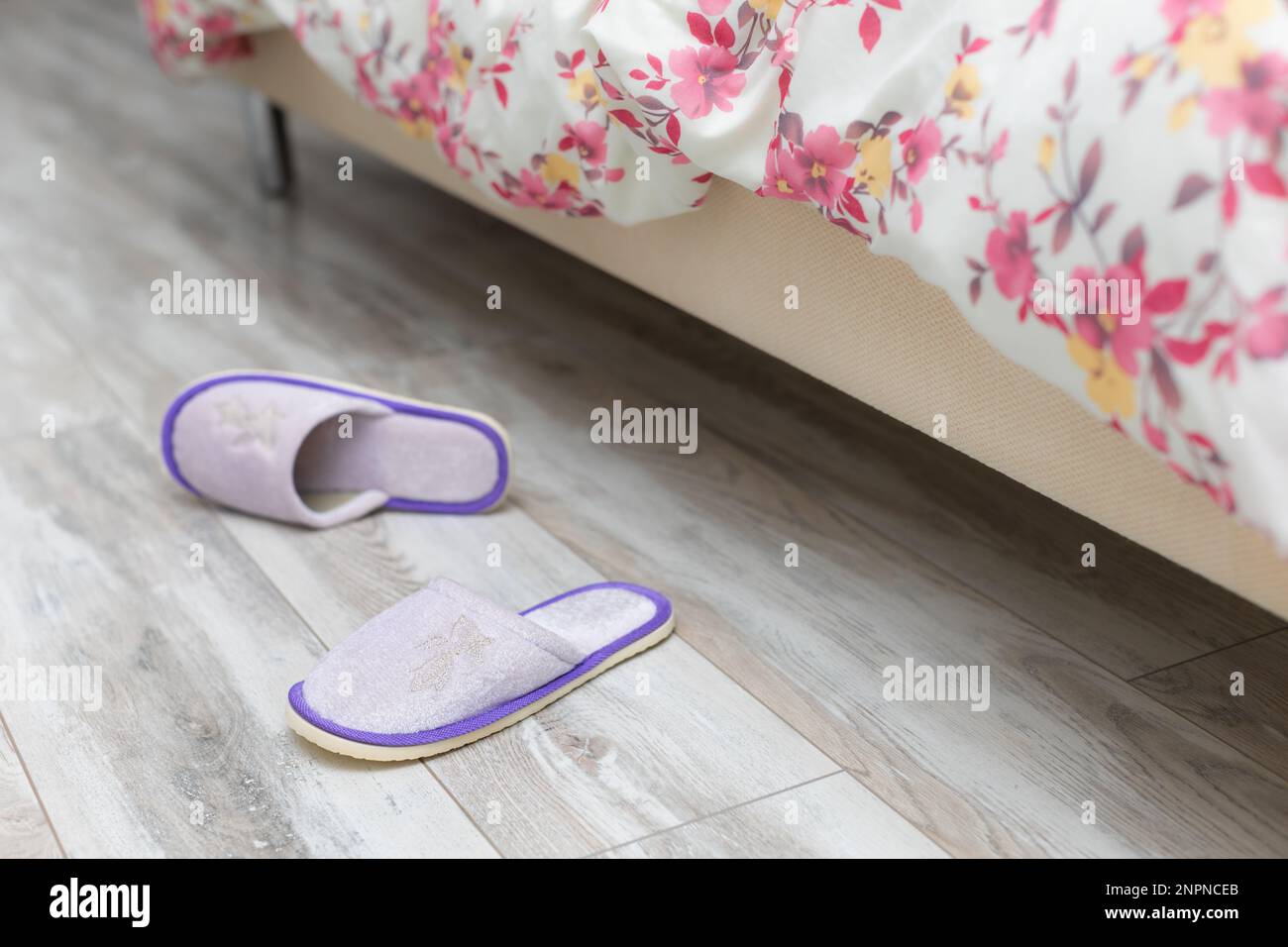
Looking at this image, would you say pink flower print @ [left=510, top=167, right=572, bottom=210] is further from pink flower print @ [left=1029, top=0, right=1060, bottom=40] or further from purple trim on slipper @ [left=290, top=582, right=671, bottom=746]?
pink flower print @ [left=1029, top=0, right=1060, bottom=40]

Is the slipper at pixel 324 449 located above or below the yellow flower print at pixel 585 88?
below

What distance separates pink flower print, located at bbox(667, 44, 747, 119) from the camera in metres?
0.89

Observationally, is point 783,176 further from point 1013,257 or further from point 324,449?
point 324,449

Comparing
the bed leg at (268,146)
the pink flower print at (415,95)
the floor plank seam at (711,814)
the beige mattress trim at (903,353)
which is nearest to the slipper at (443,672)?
the floor plank seam at (711,814)

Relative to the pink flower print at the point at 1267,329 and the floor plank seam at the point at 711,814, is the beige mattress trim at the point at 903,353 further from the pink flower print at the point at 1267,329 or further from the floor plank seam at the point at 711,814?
the floor plank seam at the point at 711,814

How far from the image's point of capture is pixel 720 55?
2.93 feet

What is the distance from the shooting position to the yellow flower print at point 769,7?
86cm

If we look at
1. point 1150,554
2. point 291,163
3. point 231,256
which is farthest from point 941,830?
point 291,163

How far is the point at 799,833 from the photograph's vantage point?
2.63 ft

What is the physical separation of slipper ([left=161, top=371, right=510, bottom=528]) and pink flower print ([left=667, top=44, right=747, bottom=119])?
1.18 ft

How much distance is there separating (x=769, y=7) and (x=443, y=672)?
0.48 m

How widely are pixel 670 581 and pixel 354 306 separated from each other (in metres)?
0.72
